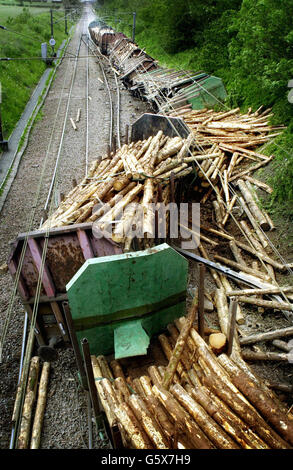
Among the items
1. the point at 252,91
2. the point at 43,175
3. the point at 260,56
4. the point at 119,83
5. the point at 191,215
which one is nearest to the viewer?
the point at 191,215

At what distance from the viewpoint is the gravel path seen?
5984 millimetres

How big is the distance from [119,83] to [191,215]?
20.5 metres

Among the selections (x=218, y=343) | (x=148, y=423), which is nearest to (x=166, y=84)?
(x=218, y=343)

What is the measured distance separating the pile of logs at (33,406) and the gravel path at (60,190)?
0.47ft

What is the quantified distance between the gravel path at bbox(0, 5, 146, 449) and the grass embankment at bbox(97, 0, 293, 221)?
5.90 meters

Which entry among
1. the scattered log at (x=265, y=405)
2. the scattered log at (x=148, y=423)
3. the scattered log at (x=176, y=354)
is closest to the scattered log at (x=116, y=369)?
the scattered log at (x=176, y=354)

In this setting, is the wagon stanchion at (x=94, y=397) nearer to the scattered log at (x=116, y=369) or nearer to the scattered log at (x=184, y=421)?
the scattered log at (x=116, y=369)

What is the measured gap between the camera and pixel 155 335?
23.3ft

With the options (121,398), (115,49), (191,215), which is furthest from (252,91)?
(115,49)

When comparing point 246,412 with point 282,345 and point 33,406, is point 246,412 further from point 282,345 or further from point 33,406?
point 33,406

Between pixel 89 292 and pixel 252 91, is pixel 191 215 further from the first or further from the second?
pixel 252 91

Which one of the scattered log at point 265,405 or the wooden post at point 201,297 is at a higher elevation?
the wooden post at point 201,297

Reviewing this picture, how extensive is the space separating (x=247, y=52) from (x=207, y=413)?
42.8 feet

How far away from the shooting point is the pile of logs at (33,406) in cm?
564
